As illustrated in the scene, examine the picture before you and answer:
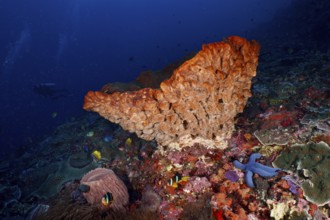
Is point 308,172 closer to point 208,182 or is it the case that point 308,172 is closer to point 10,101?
point 208,182

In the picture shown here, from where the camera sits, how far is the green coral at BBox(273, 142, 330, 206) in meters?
3.68

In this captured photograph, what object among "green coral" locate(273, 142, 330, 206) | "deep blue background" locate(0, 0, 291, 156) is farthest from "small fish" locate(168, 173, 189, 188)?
"deep blue background" locate(0, 0, 291, 156)

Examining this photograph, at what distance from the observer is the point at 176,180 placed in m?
4.73

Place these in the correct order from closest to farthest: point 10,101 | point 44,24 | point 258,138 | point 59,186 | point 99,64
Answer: point 258,138 < point 59,186 < point 10,101 < point 44,24 < point 99,64

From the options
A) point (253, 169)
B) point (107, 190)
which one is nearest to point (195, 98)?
point (253, 169)

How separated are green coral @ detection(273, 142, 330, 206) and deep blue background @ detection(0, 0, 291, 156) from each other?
1664 cm

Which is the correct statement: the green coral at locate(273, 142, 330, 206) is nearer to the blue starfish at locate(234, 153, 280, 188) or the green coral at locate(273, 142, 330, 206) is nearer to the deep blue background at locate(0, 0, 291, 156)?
the blue starfish at locate(234, 153, 280, 188)

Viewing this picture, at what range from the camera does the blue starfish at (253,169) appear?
13.7 feet

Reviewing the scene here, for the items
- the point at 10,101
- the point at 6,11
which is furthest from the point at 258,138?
the point at 10,101

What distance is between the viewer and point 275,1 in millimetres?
79188

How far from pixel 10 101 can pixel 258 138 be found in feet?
212

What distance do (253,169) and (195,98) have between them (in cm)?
167

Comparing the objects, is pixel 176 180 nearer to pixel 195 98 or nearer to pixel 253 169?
pixel 253 169

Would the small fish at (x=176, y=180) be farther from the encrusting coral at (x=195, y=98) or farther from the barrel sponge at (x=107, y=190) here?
the barrel sponge at (x=107, y=190)
